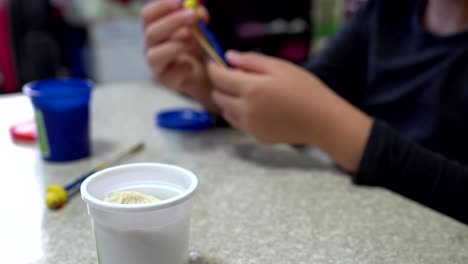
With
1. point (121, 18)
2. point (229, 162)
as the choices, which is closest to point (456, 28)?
point (229, 162)

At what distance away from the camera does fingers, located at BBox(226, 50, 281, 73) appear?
0.67m

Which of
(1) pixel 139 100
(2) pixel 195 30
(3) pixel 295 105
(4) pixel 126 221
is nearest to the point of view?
(4) pixel 126 221

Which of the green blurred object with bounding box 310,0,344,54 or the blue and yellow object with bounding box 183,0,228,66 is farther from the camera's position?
→ the green blurred object with bounding box 310,0,344,54

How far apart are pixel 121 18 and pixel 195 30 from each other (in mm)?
1091

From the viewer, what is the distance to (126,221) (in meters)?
0.34

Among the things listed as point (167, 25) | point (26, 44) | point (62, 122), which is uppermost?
point (167, 25)

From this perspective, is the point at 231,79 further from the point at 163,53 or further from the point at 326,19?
the point at 326,19

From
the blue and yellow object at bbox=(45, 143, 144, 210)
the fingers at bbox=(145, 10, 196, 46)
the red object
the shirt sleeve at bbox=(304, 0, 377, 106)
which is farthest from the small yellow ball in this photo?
the shirt sleeve at bbox=(304, 0, 377, 106)

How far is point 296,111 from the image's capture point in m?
0.64

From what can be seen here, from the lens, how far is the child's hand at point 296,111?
633 millimetres

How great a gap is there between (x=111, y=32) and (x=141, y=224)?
1.57 m

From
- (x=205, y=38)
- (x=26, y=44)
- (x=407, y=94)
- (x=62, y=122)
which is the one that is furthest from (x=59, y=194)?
(x=26, y=44)

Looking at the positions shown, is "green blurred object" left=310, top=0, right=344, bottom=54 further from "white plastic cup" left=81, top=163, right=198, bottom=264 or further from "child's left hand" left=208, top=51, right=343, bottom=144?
"white plastic cup" left=81, top=163, right=198, bottom=264

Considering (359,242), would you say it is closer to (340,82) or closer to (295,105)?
(295,105)
